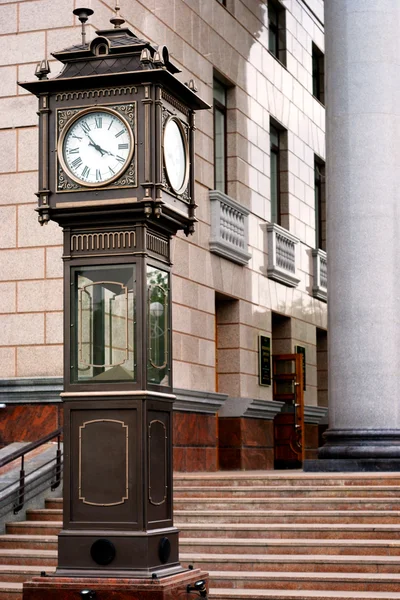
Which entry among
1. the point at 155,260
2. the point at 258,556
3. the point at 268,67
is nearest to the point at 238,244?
the point at 268,67

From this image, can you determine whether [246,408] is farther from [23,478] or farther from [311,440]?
[23,478]

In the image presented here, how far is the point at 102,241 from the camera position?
8984 millimetres

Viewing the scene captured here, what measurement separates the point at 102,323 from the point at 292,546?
14.8 ft

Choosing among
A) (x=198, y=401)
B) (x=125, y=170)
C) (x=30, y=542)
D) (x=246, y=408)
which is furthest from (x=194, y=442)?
(x=125, y=170)

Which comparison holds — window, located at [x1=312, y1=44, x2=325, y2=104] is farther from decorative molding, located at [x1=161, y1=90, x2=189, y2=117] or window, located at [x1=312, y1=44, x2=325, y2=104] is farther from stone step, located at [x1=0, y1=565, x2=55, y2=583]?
decorative molding, located at [x1=161, y1=90, x2=189, y2=117]

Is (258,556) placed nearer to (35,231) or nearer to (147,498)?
(147,498)

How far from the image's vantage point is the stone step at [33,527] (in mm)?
13805

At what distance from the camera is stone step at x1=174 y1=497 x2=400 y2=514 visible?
1341cm

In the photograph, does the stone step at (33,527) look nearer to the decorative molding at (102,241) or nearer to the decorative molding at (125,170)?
the decorative molding at (102,241)

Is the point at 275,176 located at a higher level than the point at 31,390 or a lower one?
higher

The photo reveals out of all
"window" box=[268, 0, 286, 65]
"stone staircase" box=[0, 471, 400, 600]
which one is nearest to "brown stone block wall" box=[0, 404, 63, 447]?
"stone staircase" box=[0, 471, 400, 600]

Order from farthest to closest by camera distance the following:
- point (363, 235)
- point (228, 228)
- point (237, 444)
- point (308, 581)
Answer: point (237, 444) < point (228, 228) < point (363, 235) < point (308, 581)

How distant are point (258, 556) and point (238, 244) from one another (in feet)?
36.4

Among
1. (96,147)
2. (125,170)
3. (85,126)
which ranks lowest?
(125,170)
